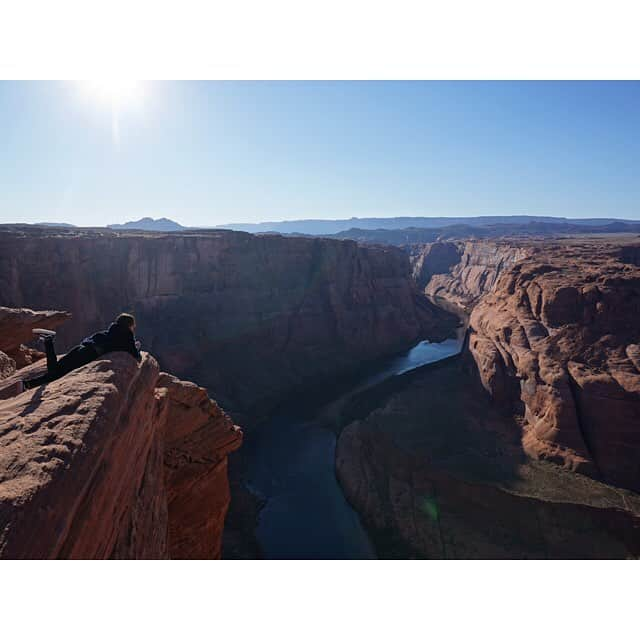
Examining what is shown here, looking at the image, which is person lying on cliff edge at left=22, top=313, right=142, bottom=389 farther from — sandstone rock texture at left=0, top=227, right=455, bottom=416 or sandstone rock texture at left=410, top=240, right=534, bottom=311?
sandstone rock texture at left=410, top=240, right=534, bottom=311

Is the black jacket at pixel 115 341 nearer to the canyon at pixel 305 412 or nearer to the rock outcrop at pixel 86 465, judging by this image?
the rock outcrop at pixel 86 465

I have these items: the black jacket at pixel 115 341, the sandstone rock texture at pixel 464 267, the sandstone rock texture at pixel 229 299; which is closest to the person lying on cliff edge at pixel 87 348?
the black jacket at pixel 115 341

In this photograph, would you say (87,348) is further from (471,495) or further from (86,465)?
(471,495)

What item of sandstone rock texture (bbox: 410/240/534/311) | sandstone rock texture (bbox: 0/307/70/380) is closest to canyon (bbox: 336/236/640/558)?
sandstone rock texture (bbox: 0/307/70/380)

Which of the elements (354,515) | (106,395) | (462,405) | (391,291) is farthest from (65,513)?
(391,291)

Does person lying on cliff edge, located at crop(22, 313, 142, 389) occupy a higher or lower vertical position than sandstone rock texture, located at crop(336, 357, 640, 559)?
higher

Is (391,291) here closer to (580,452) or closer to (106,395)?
(580,452)

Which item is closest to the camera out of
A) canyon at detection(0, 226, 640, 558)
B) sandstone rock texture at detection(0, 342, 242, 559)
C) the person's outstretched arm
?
sandstone rock texture at detection(0, 342, 242, 559)
